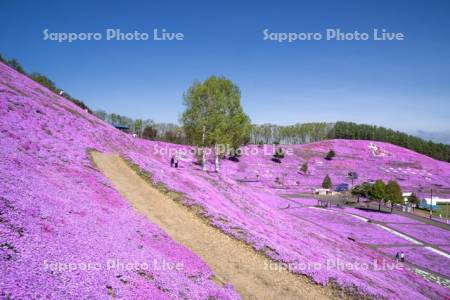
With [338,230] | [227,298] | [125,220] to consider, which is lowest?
[338,230]

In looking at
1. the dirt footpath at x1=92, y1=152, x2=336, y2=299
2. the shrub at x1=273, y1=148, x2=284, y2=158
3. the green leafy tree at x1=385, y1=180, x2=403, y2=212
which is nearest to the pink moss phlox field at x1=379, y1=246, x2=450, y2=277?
the green leafy tree at x1=385, y1=180, x2=403, y2=212

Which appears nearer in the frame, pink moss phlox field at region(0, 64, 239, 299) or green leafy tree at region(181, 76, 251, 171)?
pink moss phlox field at region(0, 64, 239, 299)

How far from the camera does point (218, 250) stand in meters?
22.8

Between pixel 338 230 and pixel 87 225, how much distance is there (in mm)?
49858

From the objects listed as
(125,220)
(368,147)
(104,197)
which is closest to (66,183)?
(104,197)

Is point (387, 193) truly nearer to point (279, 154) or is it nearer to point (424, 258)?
point (424, 258)

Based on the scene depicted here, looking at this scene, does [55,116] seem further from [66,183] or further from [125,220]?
[125,220]

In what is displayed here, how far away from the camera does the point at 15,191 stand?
16.2m

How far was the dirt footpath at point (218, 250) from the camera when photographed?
19438 millimetres

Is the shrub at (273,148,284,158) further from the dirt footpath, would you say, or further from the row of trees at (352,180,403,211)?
the dirt footpath

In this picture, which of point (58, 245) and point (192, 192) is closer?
point (58, 245)

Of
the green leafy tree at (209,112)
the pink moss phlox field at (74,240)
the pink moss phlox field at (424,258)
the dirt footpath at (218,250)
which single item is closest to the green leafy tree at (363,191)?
the pink moss phlox field at (424,258)

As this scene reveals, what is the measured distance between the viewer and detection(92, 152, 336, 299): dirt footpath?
1944cm

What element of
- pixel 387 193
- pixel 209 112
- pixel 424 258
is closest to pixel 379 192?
pixel 387 193
